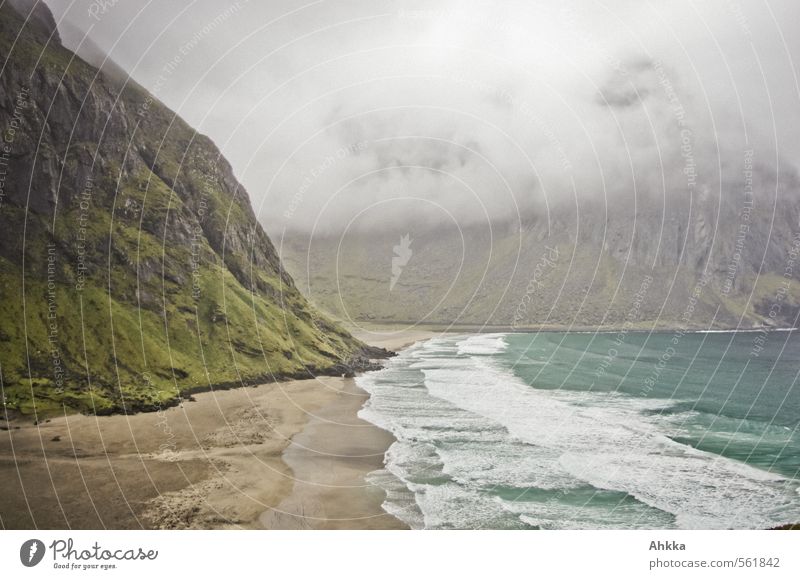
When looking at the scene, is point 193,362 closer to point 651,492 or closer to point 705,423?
point 651,492

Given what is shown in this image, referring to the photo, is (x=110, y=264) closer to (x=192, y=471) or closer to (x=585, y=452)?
(x=192, y=471)

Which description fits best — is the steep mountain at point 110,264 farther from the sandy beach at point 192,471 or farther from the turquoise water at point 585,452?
the turquoise water at point 585,452

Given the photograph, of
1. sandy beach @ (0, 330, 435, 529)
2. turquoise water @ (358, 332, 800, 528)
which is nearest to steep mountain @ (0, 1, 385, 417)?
sandy beach @ (0, 330, 435, 529)

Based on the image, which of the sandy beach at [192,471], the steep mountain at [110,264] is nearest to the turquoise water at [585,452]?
the sandy beach at [192,471]

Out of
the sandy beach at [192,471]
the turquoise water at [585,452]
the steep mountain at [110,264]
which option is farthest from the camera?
the steep mountain at [110,264]
